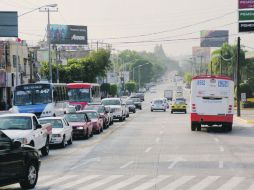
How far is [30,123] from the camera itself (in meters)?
25.5

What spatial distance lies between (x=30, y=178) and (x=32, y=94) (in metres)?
28.6

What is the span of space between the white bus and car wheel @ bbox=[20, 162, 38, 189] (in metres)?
23.8

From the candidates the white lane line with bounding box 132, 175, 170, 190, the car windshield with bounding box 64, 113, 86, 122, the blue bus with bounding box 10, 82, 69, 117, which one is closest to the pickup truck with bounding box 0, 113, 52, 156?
the white lane line with bounding box 132, 175, 170, 190

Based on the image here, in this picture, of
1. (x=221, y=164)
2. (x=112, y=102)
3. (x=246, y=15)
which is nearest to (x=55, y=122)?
(x=221, y=164)

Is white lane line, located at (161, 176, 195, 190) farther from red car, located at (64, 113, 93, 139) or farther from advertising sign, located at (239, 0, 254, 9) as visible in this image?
advertising sign, located at (239, 0, 254, 9)

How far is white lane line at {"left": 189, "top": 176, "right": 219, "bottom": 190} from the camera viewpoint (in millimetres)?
17062

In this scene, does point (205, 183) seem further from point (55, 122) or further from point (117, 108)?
point (117, 108)

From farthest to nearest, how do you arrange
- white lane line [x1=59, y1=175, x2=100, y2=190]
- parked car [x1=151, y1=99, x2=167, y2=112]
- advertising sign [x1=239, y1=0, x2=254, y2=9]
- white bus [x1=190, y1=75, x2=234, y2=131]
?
parked car [x1=151, y1=99, x2=167, y2=112] → advertising sign [x1=239, y1=0, x2=254, y2=9] → white bus [x1=190, y1=75, x2=234, y2=131] → white lane line [x1=59, y1=175, x2=100, y2=190]

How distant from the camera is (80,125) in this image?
120 ft

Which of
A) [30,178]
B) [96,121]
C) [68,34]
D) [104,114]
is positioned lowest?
[30,178]

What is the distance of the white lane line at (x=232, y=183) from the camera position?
17016mm

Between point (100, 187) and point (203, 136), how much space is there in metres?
20.8

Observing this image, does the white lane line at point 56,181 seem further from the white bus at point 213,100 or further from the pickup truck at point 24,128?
the white bus at point 213,100

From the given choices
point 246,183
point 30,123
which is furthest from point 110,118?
point 246,183
